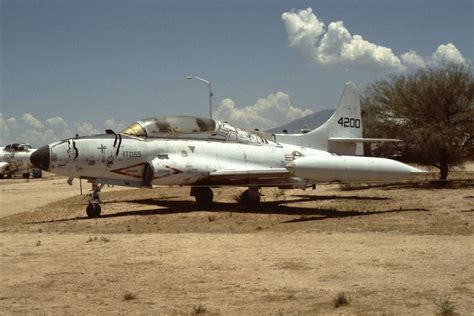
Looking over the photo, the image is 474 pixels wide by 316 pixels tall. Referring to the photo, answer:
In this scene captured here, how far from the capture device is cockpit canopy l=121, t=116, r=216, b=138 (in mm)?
18500

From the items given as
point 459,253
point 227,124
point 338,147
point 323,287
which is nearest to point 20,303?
point 323,287

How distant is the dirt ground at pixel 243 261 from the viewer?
661 cm

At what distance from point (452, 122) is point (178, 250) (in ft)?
72.2

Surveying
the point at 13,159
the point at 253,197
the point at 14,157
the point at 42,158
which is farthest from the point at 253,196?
the point at 13,159

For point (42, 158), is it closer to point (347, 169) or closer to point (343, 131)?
point (347, 169)

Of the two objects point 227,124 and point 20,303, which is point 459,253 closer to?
point 20,303

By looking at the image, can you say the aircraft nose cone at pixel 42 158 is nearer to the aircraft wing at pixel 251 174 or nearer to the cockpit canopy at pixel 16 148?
the aircraft wing at pixel 251 174

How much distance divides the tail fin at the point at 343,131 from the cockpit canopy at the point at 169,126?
5.37 metres

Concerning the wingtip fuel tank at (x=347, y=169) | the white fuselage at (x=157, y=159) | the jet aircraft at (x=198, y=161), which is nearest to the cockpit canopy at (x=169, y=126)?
the jet aircraft at (x=198, y=161)

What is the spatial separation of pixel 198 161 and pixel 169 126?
1697 millimetres

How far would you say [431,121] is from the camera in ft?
92.6

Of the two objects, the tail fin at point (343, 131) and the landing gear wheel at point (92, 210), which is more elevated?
the tail fin at point (343, 131)

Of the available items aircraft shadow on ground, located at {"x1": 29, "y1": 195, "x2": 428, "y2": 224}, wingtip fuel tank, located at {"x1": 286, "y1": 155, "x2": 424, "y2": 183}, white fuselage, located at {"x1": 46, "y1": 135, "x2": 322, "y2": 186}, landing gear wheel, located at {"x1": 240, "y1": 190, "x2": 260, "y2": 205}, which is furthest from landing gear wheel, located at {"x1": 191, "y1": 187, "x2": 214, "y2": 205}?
wingtip fuel tank, located at {"x1": 286, "y1": 155, "x2": 424, "y2": 183}

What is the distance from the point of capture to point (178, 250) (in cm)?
1054
